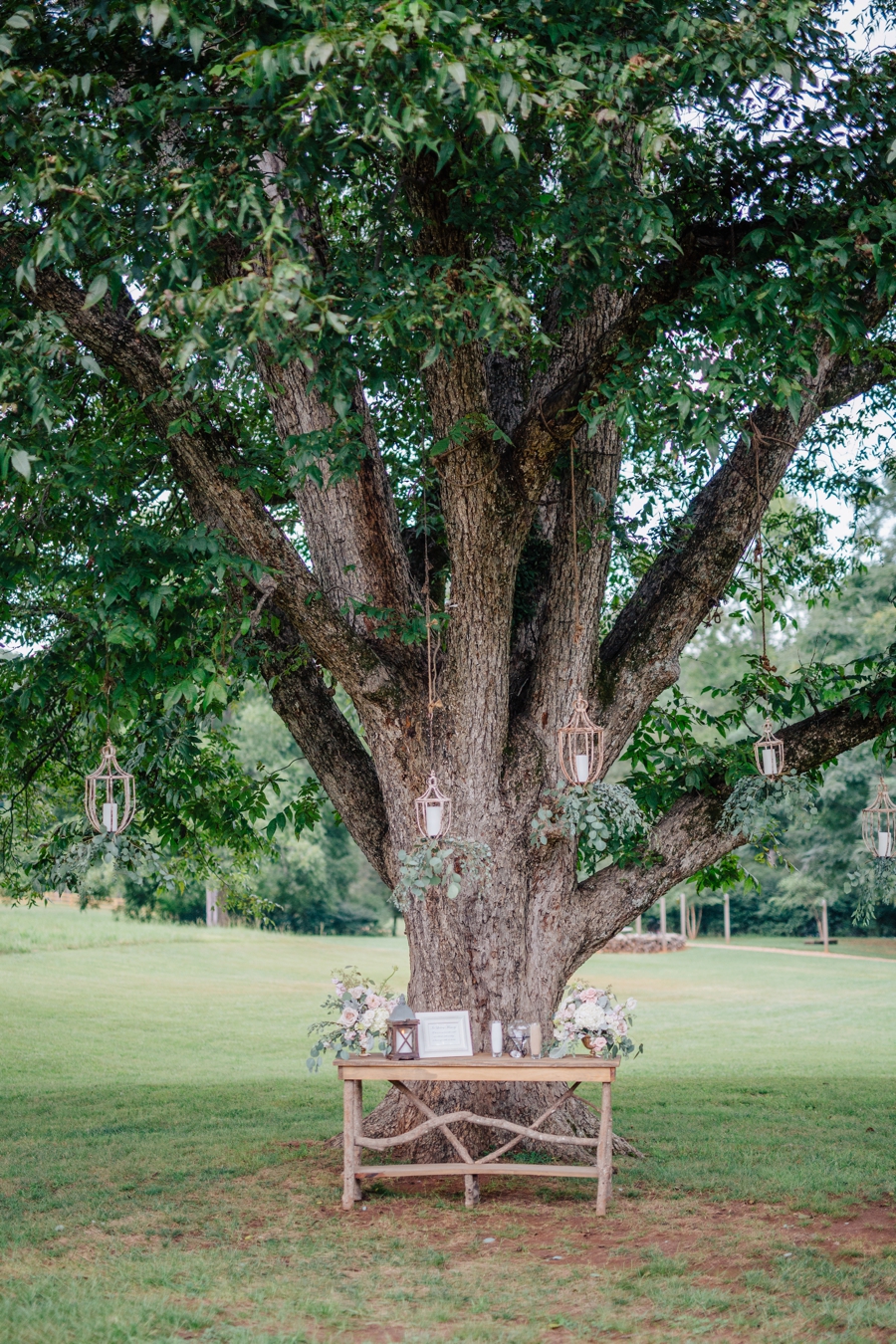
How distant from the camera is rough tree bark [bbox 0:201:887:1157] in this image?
6289 millimetres

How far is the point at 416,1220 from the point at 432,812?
2.16 metres

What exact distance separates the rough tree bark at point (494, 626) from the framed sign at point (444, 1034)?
32cm

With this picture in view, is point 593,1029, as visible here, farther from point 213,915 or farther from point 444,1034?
point 213,915

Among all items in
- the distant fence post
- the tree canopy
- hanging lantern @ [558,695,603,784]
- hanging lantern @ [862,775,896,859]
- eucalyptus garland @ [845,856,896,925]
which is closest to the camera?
the tree canopy

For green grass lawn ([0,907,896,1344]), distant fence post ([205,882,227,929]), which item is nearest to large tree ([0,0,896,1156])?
green grass lawn ([0,907,896,1344])

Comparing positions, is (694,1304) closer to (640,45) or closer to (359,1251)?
(359,1251)

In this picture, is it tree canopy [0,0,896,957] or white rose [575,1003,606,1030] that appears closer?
tree canopy [0,0,896,957]

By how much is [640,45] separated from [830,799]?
2673cm

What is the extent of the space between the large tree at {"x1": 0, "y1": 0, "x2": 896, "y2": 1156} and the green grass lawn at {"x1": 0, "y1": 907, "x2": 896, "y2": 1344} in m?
1.47

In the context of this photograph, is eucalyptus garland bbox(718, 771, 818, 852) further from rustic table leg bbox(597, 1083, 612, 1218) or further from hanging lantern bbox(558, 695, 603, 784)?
rustic table leg bbox(597, 1083, 612, 1218)

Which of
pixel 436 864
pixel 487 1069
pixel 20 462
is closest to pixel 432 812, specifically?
pixel 436 864

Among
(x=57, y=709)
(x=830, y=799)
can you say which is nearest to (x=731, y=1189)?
(x=57, y=709)

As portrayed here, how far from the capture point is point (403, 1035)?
21.2ft

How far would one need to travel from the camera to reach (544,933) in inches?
282
